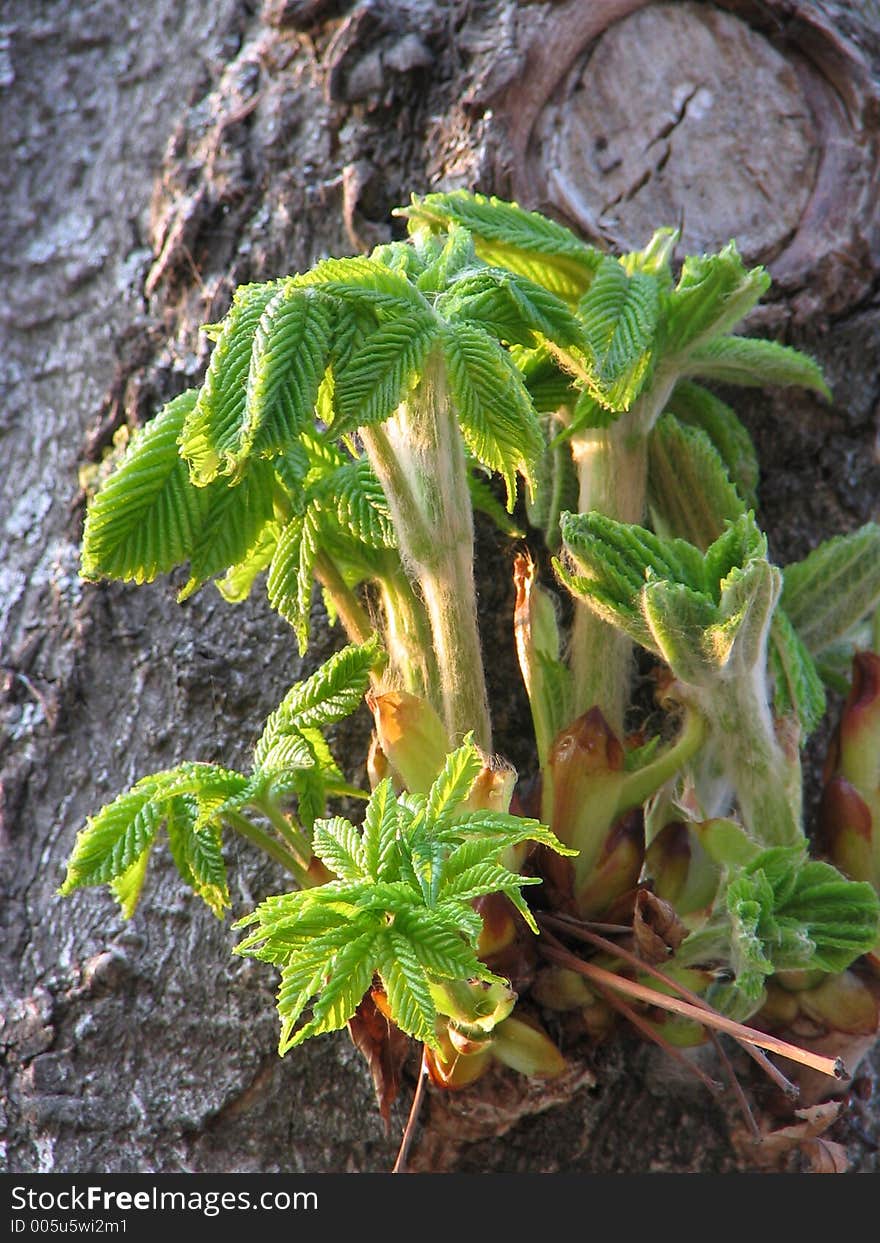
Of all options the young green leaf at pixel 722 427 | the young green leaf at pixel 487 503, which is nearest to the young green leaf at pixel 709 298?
the young green leaf at pixel 722 427

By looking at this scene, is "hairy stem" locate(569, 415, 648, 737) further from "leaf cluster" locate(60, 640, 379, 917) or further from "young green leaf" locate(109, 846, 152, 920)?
"young green leaf" locate(109, 846, 152, 920)

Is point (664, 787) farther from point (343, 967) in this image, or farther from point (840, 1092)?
point (343, 967)

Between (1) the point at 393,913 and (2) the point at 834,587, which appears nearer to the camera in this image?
(1) the point at 393,913

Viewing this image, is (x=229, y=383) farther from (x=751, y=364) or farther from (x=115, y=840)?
(x=751, y=364)

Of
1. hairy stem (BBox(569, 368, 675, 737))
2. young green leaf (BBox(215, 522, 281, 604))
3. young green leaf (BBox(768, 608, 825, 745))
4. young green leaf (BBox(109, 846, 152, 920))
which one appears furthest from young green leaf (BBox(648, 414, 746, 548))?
young green leaf (BBox(109, 846, 152, 920))

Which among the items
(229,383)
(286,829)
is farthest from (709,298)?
(286,829)
